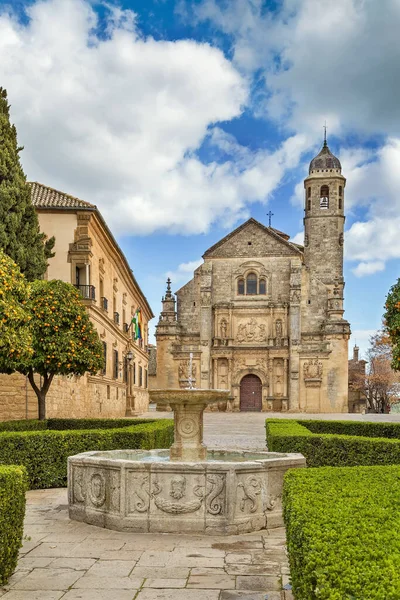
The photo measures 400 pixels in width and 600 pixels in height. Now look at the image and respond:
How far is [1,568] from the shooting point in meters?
5.38

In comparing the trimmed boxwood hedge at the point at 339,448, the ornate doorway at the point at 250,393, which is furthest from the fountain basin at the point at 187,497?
the ornate doorway at the point at 250,393

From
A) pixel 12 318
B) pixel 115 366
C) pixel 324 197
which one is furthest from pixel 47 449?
A: pixel 324 197

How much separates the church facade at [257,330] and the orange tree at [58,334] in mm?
26292

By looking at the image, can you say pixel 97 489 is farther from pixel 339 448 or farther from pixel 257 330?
pixel 257 330

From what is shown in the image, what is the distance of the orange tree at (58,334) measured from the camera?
16453 mm

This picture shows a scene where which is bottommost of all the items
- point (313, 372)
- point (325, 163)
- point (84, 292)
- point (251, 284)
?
point (313, 372)

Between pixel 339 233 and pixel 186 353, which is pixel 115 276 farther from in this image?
pixel 339 233

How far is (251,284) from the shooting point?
4631 cm

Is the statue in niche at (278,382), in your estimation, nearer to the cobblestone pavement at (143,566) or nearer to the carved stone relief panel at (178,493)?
the cobblestone pavement at (143,566)

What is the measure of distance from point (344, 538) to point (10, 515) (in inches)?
121

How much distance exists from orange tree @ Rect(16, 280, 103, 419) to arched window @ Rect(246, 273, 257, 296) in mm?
29208

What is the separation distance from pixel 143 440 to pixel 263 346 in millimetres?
33309

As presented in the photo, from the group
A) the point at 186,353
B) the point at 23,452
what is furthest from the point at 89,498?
the point at 186,353

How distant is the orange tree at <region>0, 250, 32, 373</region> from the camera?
12094 mm
